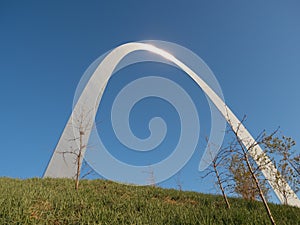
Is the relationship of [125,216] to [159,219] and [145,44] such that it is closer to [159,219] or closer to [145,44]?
[159,219]

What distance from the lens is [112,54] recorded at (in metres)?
29.0

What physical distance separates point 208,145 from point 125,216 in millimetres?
6090

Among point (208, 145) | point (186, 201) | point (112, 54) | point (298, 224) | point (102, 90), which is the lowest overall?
point (298, 224)

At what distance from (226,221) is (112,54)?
25215 mm

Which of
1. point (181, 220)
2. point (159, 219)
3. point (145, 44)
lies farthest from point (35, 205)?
point (145, 44)

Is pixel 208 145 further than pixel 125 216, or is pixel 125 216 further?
pixel 208 145

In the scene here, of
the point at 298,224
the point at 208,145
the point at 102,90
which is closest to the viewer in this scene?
the point at 298,224

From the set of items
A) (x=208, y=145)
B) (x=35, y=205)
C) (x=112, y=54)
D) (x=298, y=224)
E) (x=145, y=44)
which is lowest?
(x=298, y=224)

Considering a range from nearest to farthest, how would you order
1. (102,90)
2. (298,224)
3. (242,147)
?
1. (298,224)
2. (242,147)
3. (102,90)

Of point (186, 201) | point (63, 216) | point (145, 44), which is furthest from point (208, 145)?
point (145, 44)

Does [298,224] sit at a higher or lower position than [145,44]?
lower

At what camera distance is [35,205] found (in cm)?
680

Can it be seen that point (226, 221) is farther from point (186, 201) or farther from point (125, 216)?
point (186, 201)

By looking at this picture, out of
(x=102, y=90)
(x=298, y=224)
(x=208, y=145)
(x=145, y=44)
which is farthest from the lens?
(x=145, y=44)
